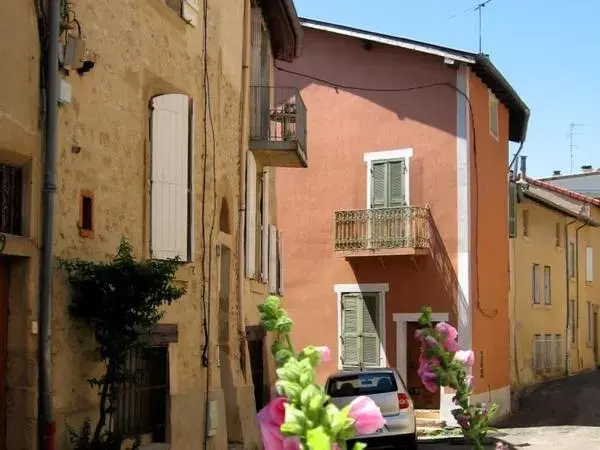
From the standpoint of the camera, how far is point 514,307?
92.4 feet

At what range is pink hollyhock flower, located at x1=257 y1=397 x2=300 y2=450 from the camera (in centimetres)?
260

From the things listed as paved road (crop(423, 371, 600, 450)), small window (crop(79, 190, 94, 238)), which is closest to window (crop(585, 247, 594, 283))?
paved road (crop(423, 371, 600, 450))

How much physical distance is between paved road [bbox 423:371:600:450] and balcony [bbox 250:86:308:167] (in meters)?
6.29

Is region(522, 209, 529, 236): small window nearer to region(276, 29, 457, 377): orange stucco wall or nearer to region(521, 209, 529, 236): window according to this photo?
region(521, 209, 529, 236): window

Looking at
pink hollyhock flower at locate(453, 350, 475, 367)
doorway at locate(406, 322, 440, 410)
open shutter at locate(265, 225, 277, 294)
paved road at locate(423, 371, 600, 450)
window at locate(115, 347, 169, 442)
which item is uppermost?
open shutter at locate(265, 225, 277, 294)

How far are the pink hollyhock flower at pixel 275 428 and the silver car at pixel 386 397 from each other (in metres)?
12.6

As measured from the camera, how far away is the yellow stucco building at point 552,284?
94.1 feet

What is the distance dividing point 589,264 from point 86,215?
101 ft

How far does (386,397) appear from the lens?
15.5 metres

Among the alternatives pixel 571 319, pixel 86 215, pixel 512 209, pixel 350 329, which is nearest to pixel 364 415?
pixel 86 215

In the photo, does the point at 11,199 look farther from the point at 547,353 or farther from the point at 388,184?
the point at 547,353

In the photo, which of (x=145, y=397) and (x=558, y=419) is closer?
(x=145, y=397)

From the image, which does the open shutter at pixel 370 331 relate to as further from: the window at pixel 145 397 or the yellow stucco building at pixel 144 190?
the window at pixel 145 397

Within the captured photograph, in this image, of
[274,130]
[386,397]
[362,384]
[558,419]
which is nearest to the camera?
[386,397]
